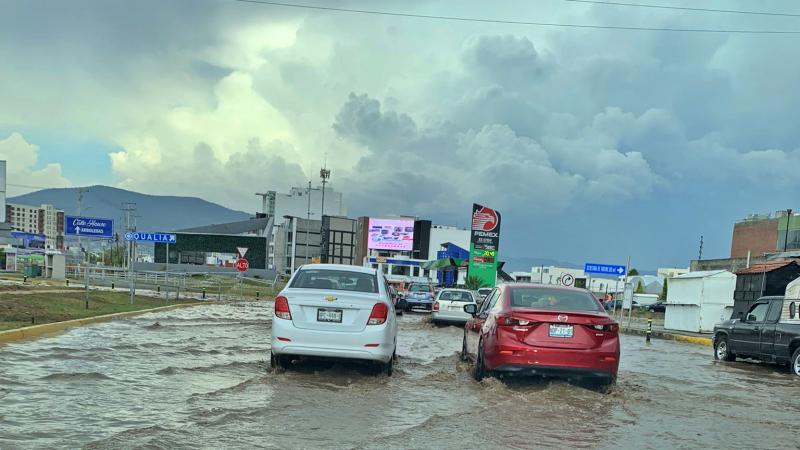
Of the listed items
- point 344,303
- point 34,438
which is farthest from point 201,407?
point 344,303

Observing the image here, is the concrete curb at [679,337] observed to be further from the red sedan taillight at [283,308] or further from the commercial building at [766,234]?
the commercial building at [766,234]

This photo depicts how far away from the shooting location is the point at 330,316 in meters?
9.73

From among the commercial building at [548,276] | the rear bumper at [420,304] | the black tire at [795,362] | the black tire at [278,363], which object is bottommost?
the commercial building at [548,276]

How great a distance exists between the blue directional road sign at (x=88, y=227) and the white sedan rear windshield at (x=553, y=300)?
18.0m

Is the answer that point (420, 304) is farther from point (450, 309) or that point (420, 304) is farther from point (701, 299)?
point (701, 299)

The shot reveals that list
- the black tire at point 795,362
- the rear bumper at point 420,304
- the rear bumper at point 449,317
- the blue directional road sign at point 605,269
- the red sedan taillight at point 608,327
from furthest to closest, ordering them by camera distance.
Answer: the rear bumper at point 420,304 → the blue directional road sign at point 605,269 → the rear bumper at point 449,317 → the black tire at point 795,362 → the red sedan taillight at point 608,327

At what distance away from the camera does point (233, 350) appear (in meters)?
13.7

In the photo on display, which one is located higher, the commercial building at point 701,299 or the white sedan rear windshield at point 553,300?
the white sedan rear windshield at point 553,300

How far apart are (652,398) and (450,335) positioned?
11.1 m

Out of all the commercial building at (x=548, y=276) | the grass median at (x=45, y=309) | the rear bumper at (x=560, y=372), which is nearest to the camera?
the rear bumper at (x=560, y=372)

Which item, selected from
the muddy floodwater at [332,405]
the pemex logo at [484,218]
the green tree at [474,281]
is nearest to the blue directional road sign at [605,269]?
the muddy floodwater at [332,405]

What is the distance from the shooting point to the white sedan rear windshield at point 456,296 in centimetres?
2431

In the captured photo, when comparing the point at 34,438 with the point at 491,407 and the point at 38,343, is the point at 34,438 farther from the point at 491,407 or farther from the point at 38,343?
the point at 38,343

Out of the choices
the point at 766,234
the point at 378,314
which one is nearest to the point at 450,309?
the point at 378,314
